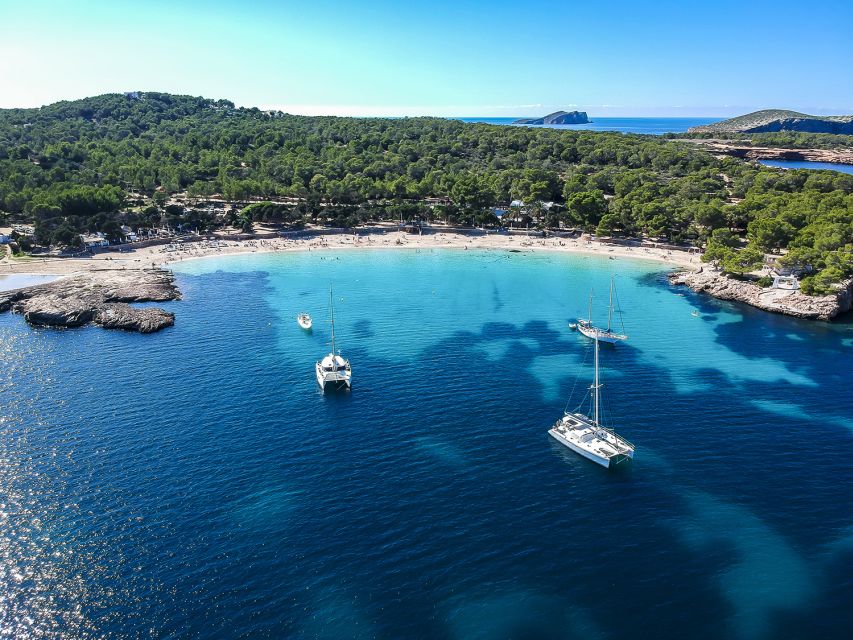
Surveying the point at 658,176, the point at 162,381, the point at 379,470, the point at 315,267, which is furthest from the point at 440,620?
the point at 658,176

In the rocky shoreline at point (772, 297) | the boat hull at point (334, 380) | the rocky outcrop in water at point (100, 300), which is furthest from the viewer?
the rocky shoreline at point (772, 297)

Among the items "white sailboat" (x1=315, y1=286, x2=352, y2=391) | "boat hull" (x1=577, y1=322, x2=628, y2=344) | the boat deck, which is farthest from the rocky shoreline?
"white sailboat" (x1=315, y1=286, x2=352, y2=391)

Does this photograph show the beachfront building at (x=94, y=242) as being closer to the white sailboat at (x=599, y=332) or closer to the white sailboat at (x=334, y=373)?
the white sailboat at (x=334, y=373)

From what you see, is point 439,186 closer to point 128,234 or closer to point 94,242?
point 128,234

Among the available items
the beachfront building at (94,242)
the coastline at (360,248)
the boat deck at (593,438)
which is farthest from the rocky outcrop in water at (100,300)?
the boat deck at (593,438)

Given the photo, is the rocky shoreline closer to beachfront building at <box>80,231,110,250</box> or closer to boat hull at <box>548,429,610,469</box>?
boat hull at <box>548,429,610,469</box>

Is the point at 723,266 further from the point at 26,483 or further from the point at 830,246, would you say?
the point at 26,483
